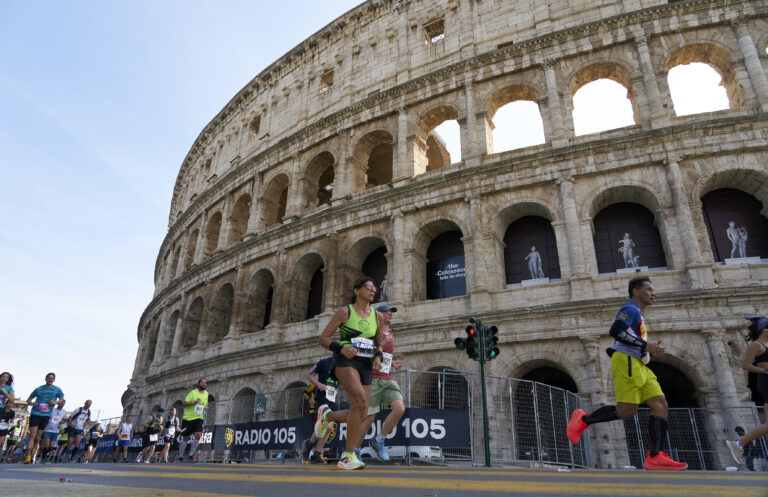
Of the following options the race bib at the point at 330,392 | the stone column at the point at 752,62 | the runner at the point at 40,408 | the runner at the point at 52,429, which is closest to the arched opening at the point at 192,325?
the runner at the point at 52,429

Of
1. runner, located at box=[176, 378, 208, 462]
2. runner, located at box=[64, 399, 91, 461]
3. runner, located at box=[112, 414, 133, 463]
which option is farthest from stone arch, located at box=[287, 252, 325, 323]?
runner, located at box=[176, 378, 208, 462]

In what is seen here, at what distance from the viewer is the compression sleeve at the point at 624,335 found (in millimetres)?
4761

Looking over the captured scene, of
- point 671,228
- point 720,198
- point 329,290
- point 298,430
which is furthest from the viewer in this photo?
point 329,290

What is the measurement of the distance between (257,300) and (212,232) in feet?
25.3

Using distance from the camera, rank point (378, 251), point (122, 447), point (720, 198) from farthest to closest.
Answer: point (378, 251) → point (122, 447) → point (720, 198)

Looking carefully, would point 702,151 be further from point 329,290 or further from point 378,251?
point 329,290

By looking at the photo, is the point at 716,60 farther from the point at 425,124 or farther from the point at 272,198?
the point at 272,198

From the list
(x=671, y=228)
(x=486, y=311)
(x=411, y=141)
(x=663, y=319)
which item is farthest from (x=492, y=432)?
(x=411, y=141)

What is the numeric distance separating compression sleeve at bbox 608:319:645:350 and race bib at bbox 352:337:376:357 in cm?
248

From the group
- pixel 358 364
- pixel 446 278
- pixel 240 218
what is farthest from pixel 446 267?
pixel 240 218

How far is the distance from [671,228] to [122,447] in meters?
18.1

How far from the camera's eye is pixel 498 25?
60.6 feet

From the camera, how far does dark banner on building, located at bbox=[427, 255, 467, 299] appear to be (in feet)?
53.2

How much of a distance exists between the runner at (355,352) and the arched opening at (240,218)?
20358 mm
